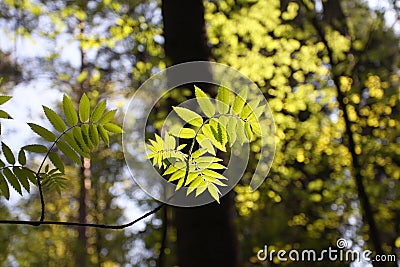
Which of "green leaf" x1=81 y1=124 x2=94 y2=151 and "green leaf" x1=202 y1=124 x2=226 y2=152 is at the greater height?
"green leaf" x1=81 y1=124 x2=94 y2=151

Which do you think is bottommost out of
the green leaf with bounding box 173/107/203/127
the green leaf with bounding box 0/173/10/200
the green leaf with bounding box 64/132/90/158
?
the green leaf with bounding box 0/173/10/200

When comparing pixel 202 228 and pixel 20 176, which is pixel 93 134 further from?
pixel 202 228

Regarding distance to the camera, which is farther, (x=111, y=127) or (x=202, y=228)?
(x=202, y=228)

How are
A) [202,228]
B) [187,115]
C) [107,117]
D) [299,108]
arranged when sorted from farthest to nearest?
[299,108] < [202,228] < [107,117] < [187,115]

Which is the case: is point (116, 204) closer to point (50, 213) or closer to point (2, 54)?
point (50, 213)

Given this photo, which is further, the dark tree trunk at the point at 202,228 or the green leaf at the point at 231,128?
the dark tree trunk at the point at 202,228

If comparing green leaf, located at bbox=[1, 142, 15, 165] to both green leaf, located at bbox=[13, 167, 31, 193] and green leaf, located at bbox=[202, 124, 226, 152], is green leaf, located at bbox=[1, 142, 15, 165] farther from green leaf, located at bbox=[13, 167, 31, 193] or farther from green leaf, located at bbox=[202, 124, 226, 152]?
green leaf, located at bbox=[202, 124, 226, 152]

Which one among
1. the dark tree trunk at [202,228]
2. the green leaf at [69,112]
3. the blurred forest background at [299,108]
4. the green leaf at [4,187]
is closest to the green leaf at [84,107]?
the green leaf at [69,112]

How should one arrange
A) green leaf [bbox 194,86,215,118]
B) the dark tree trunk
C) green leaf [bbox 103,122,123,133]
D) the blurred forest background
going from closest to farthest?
green leaf [bbox 194,86,215,118], green leaf [bbox 103,122,123,133], the dark tree trunk, the blurred forest background

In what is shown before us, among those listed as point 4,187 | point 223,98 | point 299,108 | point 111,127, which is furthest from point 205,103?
point 299,108

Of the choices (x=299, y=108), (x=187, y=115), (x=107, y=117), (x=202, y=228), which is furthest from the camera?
(x=299, y=108)

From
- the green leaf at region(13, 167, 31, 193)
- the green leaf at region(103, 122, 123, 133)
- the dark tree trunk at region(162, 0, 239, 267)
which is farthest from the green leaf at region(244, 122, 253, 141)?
the dark tree trunk at region(162, 0, 239, 267)

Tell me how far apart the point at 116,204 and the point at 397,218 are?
6.04 metres

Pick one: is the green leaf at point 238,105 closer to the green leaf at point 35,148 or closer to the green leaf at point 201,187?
the green leaf at point 201,187
